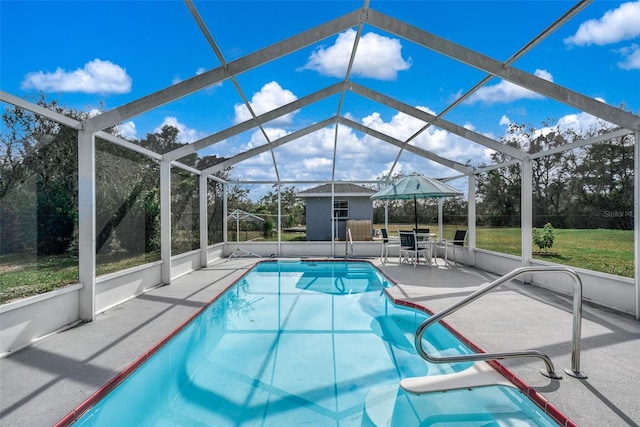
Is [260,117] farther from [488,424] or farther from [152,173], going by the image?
[488,424]

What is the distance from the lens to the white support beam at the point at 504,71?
478 cm

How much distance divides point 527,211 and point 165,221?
24.7ft

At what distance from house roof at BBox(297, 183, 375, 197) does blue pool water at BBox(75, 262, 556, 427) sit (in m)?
9.02

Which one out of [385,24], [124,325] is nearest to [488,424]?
[124,325]

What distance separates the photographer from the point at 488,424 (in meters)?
2.81

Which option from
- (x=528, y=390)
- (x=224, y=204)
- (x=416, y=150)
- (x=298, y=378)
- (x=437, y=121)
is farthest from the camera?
(x=224, y=204)

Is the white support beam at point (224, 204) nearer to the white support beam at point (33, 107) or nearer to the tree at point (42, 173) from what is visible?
the tree at point (42, 173)

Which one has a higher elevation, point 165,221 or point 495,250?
point 165,221

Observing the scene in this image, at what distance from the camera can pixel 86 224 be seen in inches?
184

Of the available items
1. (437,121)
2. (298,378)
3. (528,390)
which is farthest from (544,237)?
(298,378)

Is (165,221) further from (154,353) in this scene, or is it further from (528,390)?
(528,390)

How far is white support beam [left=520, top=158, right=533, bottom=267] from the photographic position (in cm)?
729

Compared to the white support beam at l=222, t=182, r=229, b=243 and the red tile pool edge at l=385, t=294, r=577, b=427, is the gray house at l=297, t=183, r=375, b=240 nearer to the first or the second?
the white support beam at l=222, t=182, r=229, b=243

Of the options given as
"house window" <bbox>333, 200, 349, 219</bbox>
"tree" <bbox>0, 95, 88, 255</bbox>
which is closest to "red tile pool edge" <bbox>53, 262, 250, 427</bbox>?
"tree" <bbox>0, 95, 88, 255</bbox>
